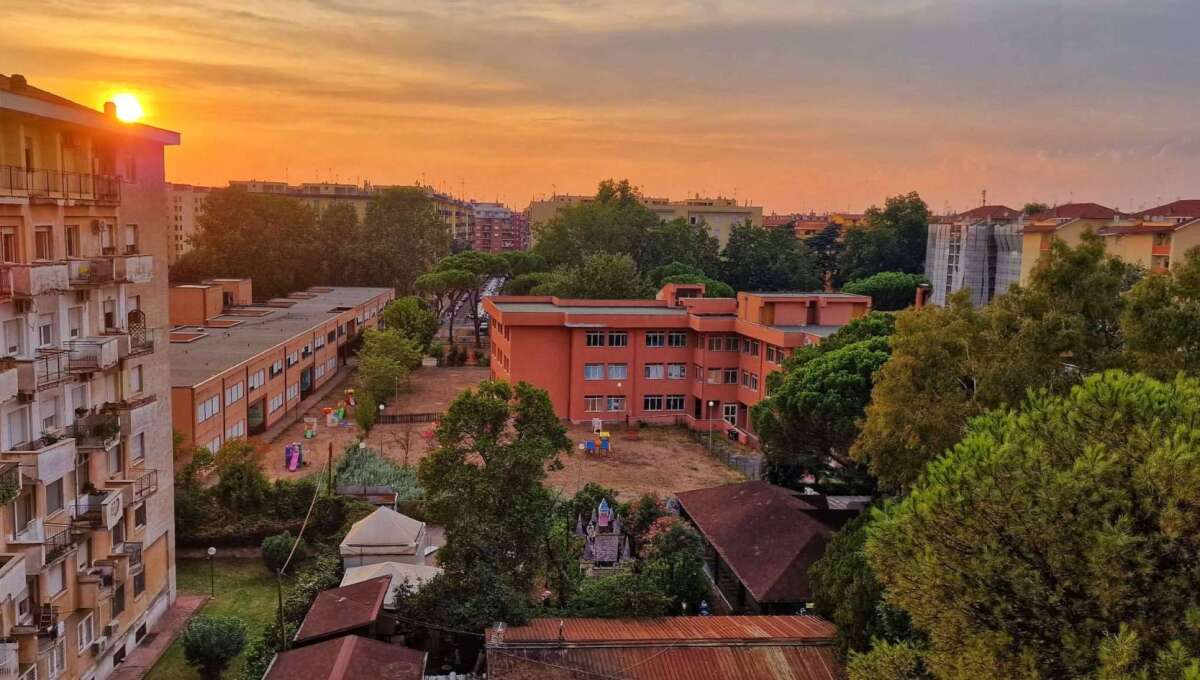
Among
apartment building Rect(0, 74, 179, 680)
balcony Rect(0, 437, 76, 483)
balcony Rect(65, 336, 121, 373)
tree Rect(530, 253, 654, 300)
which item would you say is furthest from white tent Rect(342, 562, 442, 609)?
tree Rect(530, 253, 654, 300)

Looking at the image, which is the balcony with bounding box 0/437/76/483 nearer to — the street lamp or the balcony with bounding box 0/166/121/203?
the balcony with bounding box 0/166/121/203

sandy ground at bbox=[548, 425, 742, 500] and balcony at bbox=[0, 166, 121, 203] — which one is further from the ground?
balcony at bbox=[0, 166, 121, 203]

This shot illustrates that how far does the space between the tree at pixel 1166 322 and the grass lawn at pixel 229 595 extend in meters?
16.1

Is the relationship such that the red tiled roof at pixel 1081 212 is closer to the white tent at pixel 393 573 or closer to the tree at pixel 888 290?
the tree at pixel 888 290

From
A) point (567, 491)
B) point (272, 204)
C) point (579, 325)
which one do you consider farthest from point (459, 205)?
point (567, 491)

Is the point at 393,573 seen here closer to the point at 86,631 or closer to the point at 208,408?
the point at 86,631

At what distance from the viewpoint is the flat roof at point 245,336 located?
28.6m

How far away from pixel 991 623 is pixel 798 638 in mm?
5550

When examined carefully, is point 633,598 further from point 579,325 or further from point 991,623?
point 579,325

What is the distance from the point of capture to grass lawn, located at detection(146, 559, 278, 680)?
50.9 feet

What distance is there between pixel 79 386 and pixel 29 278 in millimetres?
2750

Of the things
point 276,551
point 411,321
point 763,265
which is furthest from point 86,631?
point 763,265

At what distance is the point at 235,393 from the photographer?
29.3 m

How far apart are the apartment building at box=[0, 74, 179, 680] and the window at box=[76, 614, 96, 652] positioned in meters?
0.03
